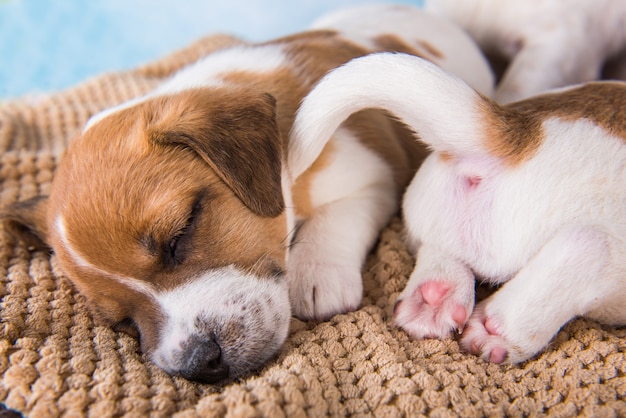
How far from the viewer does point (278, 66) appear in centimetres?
226

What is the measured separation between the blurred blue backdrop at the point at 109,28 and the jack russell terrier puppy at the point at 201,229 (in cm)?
349

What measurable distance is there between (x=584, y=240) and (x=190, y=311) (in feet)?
3.51

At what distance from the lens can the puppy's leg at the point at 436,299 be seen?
1.70m

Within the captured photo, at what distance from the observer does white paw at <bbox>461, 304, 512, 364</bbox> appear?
1601mm

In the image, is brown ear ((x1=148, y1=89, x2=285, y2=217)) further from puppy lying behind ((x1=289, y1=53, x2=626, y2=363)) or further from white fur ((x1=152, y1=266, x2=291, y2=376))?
white fur ((x1=152, y1=266, x2=291, y2=376))

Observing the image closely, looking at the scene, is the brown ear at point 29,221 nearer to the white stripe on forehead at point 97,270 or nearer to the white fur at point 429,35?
the white stripe on forehead at point 97,270

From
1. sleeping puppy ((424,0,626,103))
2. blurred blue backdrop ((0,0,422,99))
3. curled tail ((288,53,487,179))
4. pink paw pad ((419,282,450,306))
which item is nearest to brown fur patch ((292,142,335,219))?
curled tail ((288,53,487,179))

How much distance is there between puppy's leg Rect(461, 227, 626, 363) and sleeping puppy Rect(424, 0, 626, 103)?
146 centimetres

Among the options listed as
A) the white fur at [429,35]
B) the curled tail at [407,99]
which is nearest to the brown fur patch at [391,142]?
the white fur at [429,35]

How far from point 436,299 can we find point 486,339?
184 millimetres

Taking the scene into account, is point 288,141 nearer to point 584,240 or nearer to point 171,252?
point 171,252

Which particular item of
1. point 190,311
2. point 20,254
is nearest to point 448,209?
point 190,311

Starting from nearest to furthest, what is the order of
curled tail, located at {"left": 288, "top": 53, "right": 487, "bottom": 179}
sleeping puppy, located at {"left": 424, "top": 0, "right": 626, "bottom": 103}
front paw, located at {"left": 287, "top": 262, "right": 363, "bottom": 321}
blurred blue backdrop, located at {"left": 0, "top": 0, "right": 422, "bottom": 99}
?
1. curled tail, located at {"left": 288, "top": 53, "right": 487, "bottom": 179}
2. front paw, located at {"left": 287, "top": 262, "right": 363, "bottom": 321}
3. sleeping puppy, located at {"left": 424, "top": 0, "right": 626, "bottom": 103}
4. blurred blue backdrop, located at {"left": 0, "top": 0, "right": 422, "bottom": 99}

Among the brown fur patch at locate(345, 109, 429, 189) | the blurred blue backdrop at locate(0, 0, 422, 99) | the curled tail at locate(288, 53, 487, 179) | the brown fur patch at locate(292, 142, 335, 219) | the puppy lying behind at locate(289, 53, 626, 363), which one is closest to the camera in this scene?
the puppy lying behind at locate(289, 53, 626, 363)
